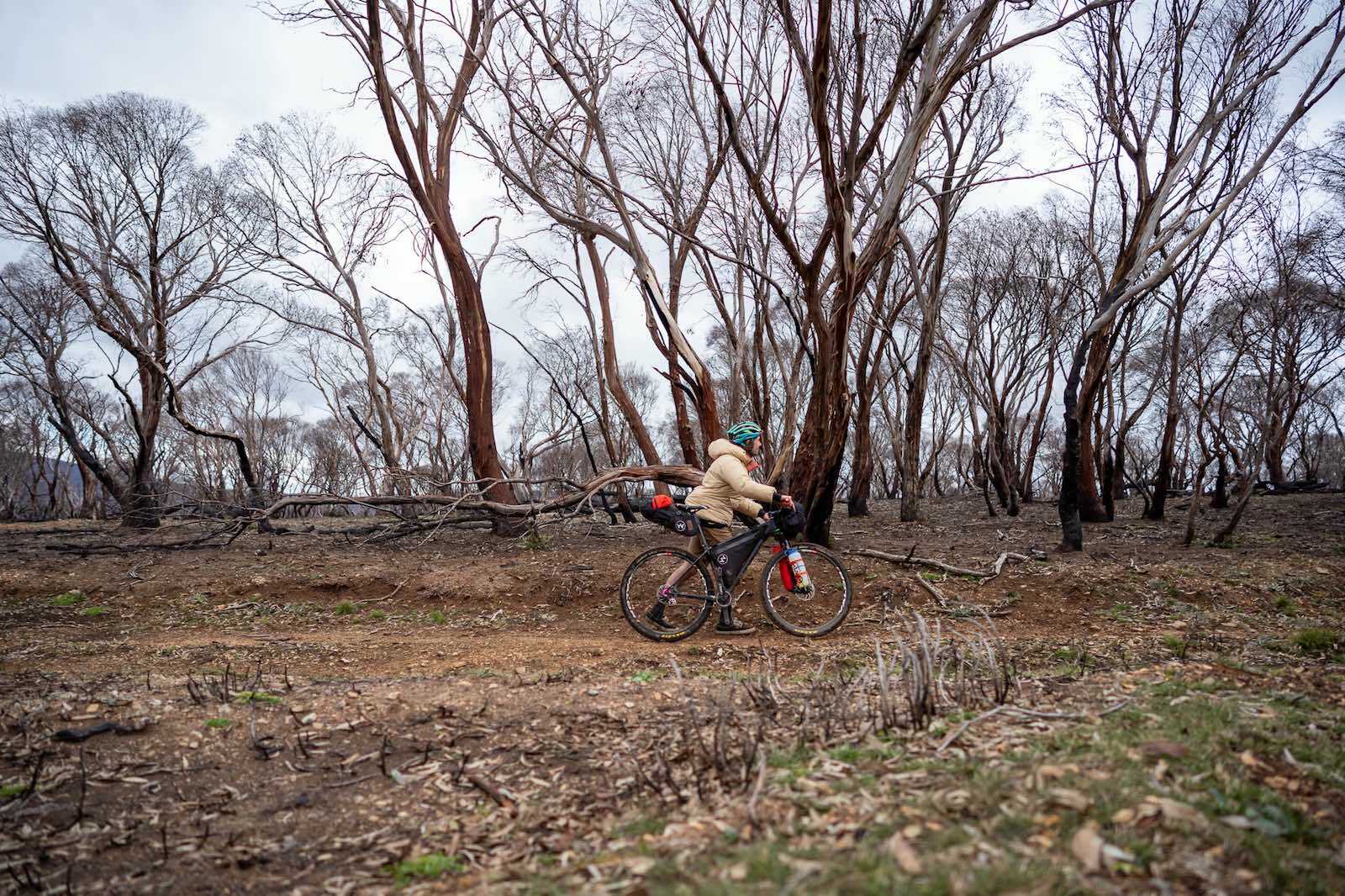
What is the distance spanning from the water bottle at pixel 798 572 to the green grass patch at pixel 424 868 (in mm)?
4510

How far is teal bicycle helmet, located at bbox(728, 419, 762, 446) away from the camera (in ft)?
22.2

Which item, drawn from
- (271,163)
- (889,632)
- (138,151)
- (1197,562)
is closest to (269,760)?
(889,632)

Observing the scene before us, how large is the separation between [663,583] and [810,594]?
147 centimetres

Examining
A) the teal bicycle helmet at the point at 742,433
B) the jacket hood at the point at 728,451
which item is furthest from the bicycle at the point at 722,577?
the teal bicycle helmet at the point at 742,433

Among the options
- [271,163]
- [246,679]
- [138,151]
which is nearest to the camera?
[246,679]

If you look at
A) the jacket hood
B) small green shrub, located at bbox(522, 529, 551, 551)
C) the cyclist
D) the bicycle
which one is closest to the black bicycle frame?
the bicycle

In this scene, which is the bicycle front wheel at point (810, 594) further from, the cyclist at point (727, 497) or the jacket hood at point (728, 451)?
the jacket hood at point (728, 451)

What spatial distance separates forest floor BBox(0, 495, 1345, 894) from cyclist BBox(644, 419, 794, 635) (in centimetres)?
45

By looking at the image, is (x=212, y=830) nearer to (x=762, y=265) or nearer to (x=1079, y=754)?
(x=1079, y=754)

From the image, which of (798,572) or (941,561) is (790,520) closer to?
(798,572)

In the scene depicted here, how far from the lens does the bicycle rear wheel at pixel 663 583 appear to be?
22.5 ft

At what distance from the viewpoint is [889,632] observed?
6.93m

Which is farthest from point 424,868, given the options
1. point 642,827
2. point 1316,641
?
point 1316,641

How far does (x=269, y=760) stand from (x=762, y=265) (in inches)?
487
